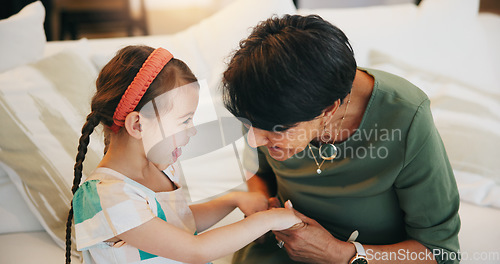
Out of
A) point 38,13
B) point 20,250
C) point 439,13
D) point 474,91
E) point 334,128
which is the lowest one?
point 20,250

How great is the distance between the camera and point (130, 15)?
2.97 meters

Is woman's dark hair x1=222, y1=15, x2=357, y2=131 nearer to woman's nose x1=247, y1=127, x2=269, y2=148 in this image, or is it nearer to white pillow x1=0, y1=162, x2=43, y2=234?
woman's nose x1=247, y1=127, x2=269, y2=148

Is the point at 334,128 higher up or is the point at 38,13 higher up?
the point at 38,13

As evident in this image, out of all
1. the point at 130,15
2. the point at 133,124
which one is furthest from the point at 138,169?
the point at 130,15

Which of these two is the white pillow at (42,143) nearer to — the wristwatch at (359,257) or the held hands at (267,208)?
the held hands at (267,208)

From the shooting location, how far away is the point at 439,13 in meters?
1.51

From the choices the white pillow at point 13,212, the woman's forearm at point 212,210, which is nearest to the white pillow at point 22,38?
the white pillow at point 13,212

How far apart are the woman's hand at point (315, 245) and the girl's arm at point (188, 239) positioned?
0.14 meters

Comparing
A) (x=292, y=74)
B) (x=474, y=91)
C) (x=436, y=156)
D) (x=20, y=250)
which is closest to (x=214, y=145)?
(x=292, y=74)

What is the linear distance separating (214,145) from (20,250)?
0.58 m

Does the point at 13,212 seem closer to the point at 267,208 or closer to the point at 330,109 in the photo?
the point at 267,208

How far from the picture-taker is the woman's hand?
87cm

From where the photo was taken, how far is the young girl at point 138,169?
687 mm

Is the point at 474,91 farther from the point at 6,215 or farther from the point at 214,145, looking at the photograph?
the point at 6,215
